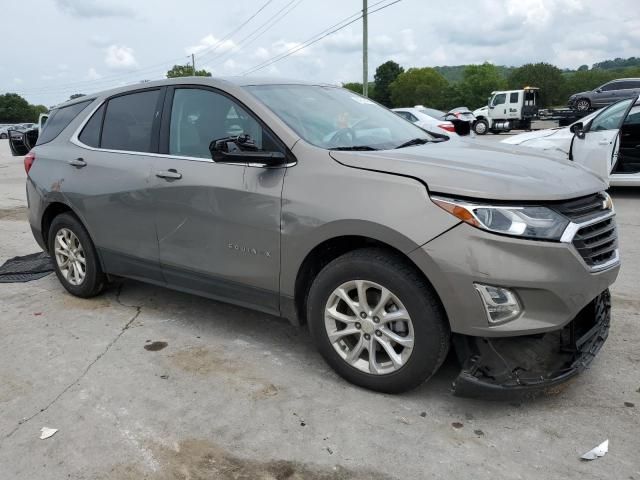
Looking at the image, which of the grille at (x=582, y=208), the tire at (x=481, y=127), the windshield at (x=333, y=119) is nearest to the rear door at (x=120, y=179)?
the windshield at (x=333, y=119)

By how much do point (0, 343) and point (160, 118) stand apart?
1964 mm

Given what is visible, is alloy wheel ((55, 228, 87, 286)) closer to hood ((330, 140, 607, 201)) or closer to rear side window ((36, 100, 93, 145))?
rear side window ((36, 100, 93, 145))

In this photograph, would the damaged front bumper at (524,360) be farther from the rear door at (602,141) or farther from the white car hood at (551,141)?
the white car hood at (551,141)

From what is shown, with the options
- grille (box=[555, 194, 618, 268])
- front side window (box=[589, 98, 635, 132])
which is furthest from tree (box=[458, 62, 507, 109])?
grille (box=[555, 194, 618, 268])

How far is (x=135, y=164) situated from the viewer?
392cm

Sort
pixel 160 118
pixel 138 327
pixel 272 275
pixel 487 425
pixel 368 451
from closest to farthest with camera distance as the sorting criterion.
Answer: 1. pixel 368 451
2. pixel 487 425
3. pixel 272 275
4. pixel 160 118
5. pixel 138 327

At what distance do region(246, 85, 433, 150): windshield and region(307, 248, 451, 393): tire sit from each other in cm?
77

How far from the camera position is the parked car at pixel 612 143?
8023 mm

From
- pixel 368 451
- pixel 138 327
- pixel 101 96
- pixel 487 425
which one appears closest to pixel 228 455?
pixel 368 451

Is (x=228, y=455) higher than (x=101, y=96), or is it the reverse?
(x=101, y=96)

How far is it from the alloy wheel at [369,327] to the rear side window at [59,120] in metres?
2.98

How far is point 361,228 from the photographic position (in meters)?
2.81

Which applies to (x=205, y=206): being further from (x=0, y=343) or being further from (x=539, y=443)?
(x=539, y=443)

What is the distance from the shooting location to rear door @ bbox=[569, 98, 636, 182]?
7984 millimetres
